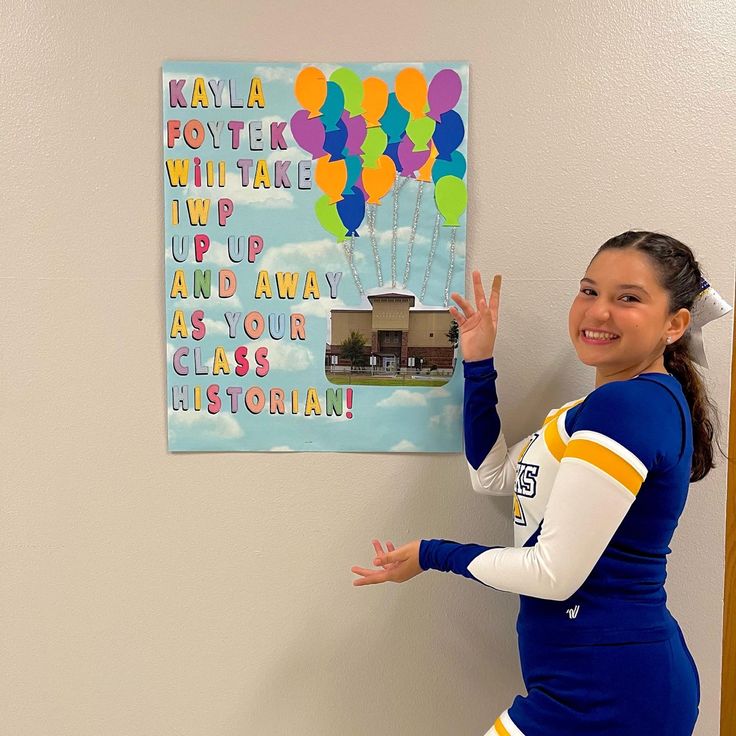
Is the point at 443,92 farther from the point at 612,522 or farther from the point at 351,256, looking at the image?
the point at 612,522

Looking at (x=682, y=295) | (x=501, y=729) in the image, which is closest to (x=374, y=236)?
(x=682, y=295)

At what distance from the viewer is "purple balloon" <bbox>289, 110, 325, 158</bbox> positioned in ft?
3.99

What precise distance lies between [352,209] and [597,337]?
1.66ft

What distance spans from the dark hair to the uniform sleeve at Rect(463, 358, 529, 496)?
0.28 m

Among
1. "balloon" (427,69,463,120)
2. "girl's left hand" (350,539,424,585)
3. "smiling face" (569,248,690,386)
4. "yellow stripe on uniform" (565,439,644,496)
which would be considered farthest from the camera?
"balloon" (427,69,463,120)

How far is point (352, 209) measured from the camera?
4.04ft

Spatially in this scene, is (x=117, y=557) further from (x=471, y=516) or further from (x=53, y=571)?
(x=471, y=516)

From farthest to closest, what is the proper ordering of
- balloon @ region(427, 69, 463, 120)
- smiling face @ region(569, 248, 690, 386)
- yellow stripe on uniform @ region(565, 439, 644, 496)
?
balloon @ region(427, 69, 463, 120)
smiling face @ region(569, 248, 690, 386)
yellow stripe on uniform @ region(565, 439, 644, 496)

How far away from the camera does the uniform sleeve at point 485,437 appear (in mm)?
1176

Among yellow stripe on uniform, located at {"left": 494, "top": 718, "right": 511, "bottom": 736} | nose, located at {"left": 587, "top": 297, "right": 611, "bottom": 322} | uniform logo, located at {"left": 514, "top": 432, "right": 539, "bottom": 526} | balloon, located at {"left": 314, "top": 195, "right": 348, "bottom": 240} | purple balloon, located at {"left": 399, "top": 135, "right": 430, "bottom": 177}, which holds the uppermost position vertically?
purple balloon, located at {"left": 399, "top": 135, "right": 430, "bottom": 177}

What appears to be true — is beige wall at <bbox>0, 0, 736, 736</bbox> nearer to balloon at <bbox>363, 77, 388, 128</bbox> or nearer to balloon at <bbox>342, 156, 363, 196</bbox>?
balloon at <bbox>363, 77, 388, 128</bbox>

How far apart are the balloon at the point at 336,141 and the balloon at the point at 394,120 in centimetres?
7

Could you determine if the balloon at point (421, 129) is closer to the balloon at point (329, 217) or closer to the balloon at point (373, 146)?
the balloon at point (373, 146)

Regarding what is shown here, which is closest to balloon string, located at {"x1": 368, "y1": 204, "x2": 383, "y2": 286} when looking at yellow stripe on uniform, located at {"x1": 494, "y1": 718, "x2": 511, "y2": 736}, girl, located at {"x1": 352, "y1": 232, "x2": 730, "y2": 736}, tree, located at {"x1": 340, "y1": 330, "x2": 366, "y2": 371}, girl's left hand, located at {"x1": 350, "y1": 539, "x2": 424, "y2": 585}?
tree, located at {"x1": 340, "y1": 330, "x2": 366, "y2": 371}
